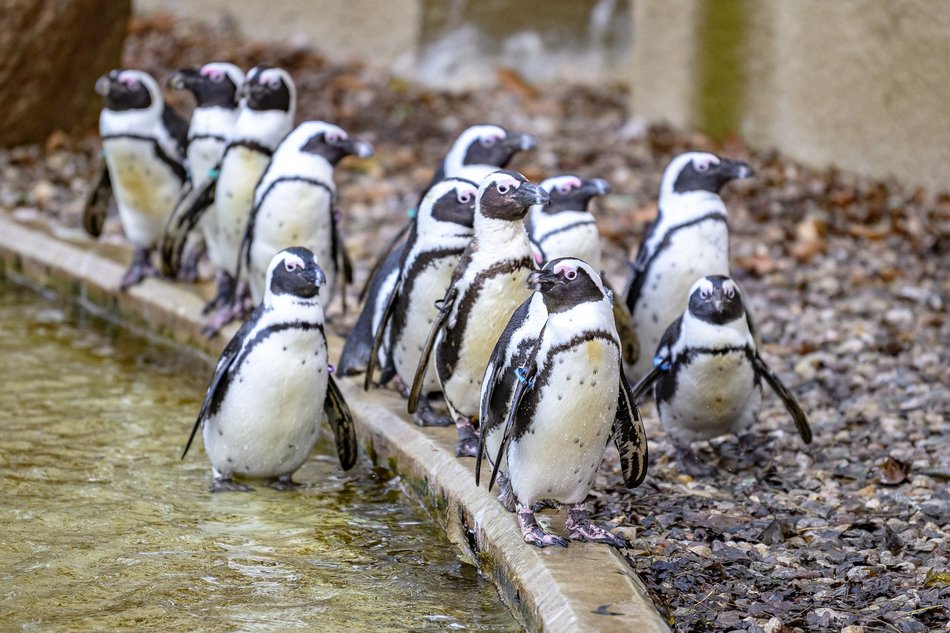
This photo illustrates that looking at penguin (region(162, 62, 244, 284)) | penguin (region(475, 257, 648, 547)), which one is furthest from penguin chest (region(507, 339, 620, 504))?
penguin (region(162, 62, 244, 284))

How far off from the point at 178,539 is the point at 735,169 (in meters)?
2.46

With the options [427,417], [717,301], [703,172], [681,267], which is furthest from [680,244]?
[427,417]

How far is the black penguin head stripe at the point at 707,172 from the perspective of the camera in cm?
493

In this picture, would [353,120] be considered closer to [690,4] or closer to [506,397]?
[690,4]

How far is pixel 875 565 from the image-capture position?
349cm

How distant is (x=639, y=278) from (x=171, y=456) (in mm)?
1804

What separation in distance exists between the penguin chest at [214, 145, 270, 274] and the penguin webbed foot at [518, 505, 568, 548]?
2189 millimetres

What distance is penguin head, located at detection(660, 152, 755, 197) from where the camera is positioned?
16.2 feet

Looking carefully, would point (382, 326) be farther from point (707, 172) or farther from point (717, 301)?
point (707, 172)

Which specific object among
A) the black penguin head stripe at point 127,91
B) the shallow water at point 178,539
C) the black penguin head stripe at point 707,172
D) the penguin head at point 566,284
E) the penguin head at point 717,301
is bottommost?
the shallow water at point 178,539

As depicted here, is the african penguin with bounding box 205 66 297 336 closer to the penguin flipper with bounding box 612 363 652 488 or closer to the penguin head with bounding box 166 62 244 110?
the penguin head with bounding box 166 62 244 110

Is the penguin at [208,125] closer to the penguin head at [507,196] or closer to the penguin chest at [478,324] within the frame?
the penguin chest at [478,324]

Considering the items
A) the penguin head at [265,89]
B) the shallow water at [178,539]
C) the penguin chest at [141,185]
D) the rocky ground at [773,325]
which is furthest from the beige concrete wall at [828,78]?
the shallow water at [178,539]

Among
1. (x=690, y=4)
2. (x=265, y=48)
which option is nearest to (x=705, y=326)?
(x=690, y=4)
